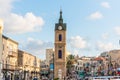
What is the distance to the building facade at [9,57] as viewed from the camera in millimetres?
68000

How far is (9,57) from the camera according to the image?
240ft

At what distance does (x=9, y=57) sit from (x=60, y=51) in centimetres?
3032

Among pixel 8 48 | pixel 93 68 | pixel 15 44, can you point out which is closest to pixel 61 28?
pixel 15 44

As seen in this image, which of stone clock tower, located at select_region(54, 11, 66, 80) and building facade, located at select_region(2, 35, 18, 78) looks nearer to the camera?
building facade, located at select_region(2, 35, 18, 78)

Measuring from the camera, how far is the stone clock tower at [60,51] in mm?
99875

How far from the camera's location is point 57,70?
9962 cm

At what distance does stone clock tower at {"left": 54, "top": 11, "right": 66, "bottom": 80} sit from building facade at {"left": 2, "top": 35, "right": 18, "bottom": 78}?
21819 mm

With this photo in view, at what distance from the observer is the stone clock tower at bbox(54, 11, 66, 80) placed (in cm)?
9988

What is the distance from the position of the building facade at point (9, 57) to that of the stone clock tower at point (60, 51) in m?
21.8

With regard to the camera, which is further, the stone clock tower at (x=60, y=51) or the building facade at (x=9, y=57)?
the stone clock tower at (x=60, y=51)

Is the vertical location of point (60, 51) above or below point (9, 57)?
above

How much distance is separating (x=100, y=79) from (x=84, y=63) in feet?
452

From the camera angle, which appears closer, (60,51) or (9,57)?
(9,57)

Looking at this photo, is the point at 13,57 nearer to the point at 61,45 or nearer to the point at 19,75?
the point at 19,75
